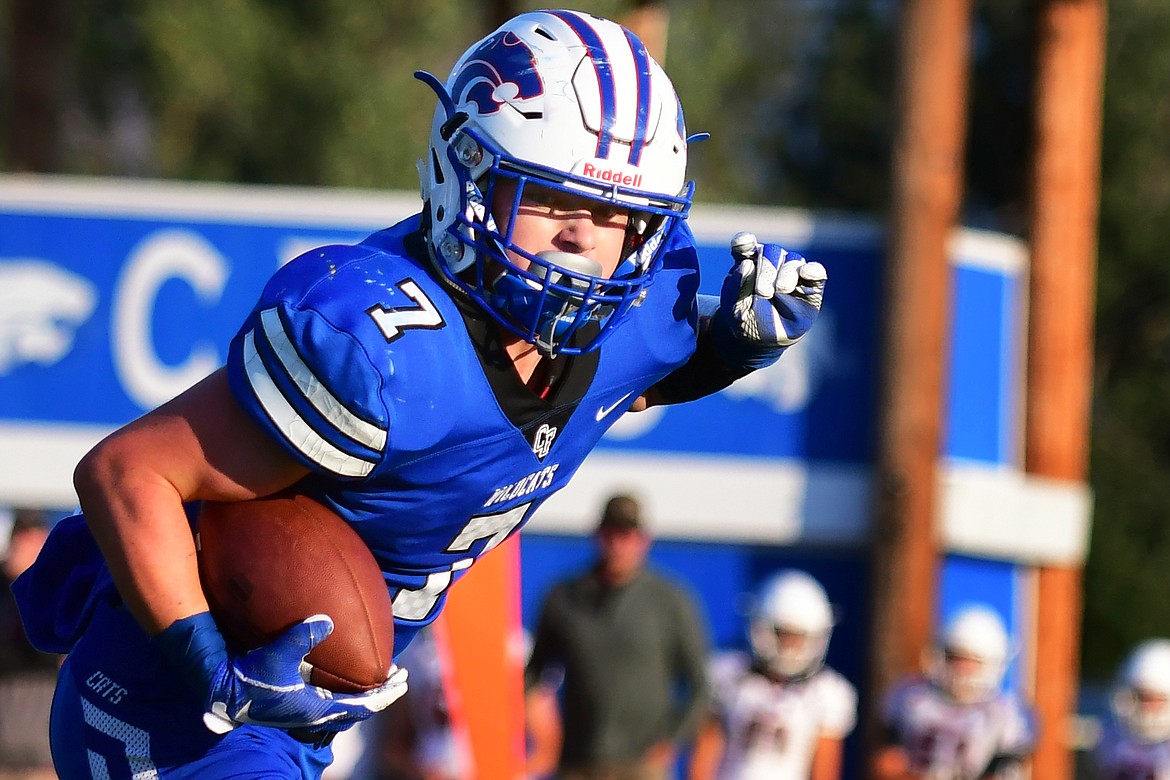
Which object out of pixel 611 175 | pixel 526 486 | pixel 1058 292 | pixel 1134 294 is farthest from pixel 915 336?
pixel 1134 294

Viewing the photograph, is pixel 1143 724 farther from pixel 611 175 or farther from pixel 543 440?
pixel 611 175

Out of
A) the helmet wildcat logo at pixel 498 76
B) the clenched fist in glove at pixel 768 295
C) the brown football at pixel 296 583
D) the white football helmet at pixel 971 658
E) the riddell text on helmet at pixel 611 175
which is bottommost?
the white football helmet at pixel 971 658

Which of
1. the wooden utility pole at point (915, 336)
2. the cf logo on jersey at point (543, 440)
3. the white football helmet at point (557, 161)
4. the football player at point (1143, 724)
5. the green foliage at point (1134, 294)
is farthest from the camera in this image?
the green foliage at point (1134, 294)

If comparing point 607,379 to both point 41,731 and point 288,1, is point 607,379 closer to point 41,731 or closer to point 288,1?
point 41,731

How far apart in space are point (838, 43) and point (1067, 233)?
48.3 ft

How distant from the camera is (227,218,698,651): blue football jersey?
8.62 ft

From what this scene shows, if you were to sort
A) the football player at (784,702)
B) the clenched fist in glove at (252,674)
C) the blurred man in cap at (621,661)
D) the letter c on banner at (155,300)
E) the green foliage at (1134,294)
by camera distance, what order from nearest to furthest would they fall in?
the clenched fist in glove at (252,674)
the blurred man in cap at (621,661)
the football player at (784,702)
the letter c on banner at (155,300)
the green foliage at (1134,294)

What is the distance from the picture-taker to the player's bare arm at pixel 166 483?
263 centimetres

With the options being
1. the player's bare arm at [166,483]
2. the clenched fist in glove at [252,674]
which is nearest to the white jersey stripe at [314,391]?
the player's bare arm at [166,483]

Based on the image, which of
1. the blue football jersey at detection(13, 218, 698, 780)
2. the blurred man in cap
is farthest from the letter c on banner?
the blue football jersey at detection(13, 218, 698, 780)

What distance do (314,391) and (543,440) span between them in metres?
0.49

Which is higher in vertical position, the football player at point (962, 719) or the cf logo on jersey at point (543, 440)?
the cf logo on jersey at point (543, 440)

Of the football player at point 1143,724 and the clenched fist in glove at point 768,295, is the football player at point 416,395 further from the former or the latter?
the football player at point 1143,724

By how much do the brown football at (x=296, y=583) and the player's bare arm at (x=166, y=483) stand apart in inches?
2.3
